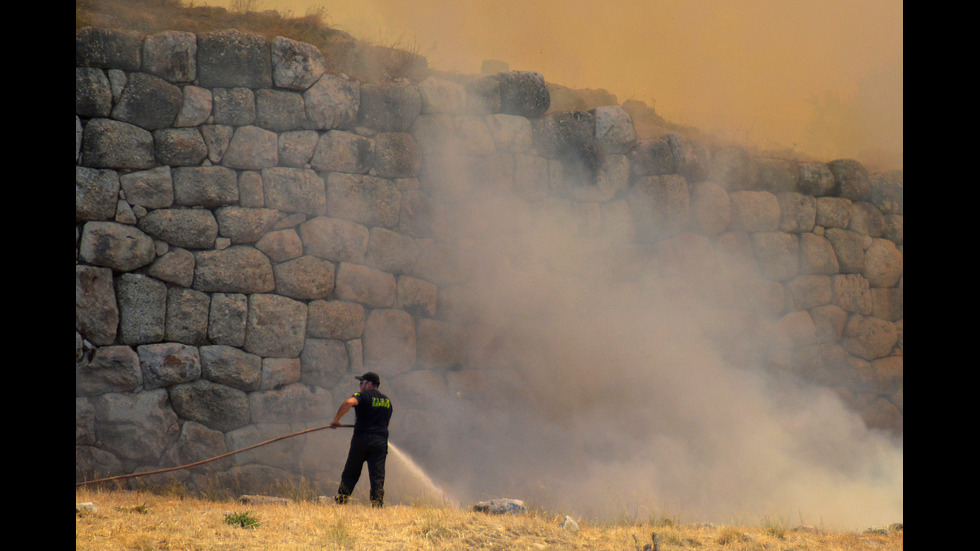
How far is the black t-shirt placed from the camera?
678 cm

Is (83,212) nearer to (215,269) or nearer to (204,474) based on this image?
(215,269)

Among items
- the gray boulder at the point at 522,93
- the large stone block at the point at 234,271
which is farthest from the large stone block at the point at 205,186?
the gray boulder at the point at 522,93

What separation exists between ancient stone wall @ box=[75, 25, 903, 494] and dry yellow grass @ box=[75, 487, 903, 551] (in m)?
1.06

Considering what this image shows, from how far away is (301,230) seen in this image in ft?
25.7

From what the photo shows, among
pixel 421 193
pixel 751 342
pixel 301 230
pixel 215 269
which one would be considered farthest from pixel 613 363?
pixel 215 269

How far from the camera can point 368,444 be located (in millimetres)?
6723

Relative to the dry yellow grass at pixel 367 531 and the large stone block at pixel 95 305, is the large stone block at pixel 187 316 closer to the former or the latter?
the large stone block at pixel 95 305

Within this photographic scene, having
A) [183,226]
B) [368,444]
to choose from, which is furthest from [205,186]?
[368,444]

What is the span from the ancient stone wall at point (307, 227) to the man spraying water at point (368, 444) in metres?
0.98

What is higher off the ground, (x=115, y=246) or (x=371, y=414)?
(x=115, y=246)

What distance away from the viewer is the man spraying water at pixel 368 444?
6699 mm

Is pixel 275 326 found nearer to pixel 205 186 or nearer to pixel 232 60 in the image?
pixel 205 186

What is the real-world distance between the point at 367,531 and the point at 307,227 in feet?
11.3

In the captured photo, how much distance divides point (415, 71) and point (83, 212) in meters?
3.75
